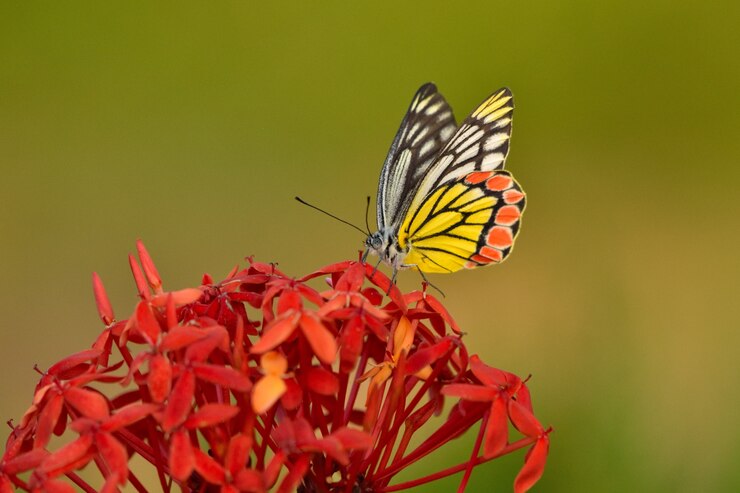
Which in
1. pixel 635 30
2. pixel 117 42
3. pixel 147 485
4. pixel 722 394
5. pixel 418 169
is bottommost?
pixel 147 485

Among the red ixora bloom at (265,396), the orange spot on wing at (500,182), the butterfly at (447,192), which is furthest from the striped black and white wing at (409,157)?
the red ixora bloom at (265,396)

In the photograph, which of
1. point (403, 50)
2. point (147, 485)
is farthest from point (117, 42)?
point (147, 485)

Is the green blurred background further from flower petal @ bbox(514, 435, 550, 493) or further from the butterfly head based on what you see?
flower petal @ bbox(514, 435, 550, 493)

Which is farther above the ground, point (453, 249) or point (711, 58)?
point (711, 58)

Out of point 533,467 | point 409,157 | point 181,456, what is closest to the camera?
point 181,456

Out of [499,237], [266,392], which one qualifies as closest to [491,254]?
[499,237]

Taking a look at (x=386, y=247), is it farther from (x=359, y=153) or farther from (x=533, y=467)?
(x=359, y=153)

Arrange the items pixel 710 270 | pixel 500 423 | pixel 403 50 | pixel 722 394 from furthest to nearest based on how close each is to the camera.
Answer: pixel 403 50 < pixel 710 270 < pixel 722 394 < pixel 500 423

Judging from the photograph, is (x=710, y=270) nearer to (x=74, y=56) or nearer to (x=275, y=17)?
(x=275, y=17)
